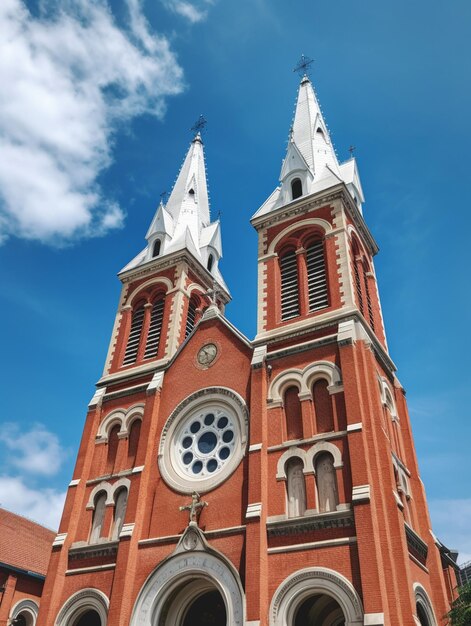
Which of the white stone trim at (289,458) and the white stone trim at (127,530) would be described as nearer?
the white stone trim at (289,458)

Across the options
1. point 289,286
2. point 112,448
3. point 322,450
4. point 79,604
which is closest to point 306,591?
point 322,450

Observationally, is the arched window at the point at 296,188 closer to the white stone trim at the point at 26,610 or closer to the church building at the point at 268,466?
the church building at the point at 268,466

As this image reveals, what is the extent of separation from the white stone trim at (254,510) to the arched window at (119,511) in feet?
19.2

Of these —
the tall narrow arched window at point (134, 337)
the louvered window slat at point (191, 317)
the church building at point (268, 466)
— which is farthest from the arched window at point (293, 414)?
the tall narrow arched window at point (134, 337)

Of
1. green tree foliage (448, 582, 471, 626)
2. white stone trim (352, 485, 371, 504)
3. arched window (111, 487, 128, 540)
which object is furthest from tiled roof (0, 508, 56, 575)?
green tree foliage (448, 582, 471, 626)

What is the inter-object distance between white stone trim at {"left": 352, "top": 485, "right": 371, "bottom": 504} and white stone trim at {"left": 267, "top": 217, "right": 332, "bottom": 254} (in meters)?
11.7

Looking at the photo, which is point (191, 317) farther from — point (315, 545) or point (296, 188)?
point (315, 545)

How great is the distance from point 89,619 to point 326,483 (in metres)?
10.2

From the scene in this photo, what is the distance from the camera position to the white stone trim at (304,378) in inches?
777

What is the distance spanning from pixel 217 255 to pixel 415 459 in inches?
666

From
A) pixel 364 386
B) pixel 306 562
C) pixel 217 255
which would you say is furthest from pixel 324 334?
pixel 217 255

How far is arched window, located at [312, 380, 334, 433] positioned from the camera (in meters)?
19.0

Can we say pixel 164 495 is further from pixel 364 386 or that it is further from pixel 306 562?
pixel 364 386

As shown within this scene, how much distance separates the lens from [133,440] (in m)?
23.5
